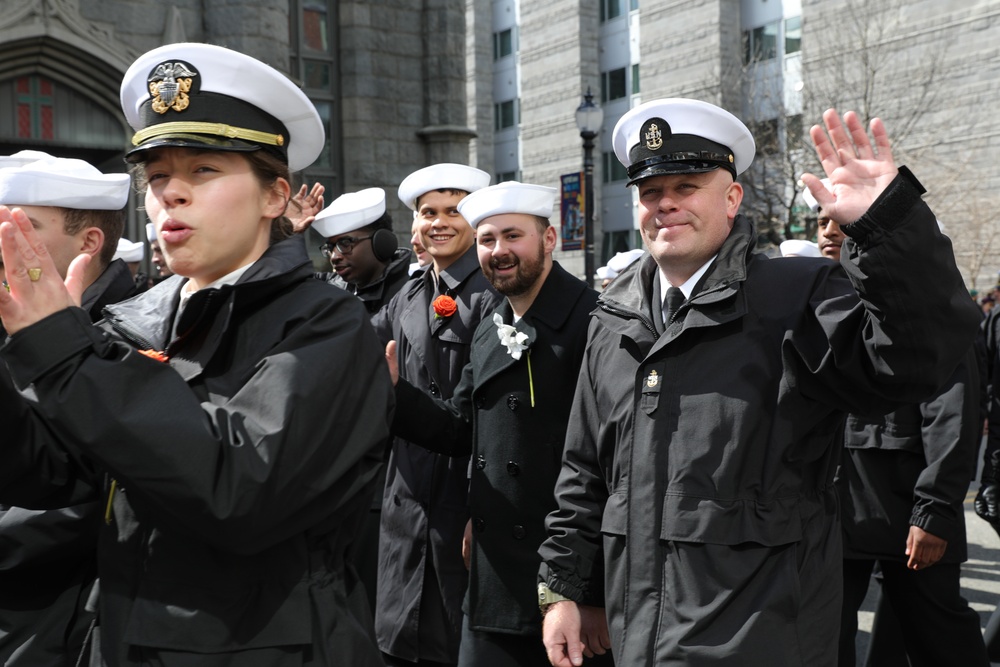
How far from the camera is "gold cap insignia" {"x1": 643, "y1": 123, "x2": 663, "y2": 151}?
3372 millimetres

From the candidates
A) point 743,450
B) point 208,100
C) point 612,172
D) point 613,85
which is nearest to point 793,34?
point 613,85

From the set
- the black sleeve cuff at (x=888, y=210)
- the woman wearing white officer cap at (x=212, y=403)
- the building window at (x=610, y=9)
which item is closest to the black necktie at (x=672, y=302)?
the black sleeve cuff at (x=888, y=210)

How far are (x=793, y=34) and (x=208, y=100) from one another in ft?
124

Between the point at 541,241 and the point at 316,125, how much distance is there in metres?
2.58

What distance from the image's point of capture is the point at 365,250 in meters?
6.94

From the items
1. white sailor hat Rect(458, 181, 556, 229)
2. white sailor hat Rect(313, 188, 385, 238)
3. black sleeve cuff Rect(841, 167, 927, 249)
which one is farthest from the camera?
white sailor hat Rect(313, 188, 385, 238)

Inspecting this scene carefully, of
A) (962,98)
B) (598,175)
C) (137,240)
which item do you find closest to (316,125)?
(137,240)

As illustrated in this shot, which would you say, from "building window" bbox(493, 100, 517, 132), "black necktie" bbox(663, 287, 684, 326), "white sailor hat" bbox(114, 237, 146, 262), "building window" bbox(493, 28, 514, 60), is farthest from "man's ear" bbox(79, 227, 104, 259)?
"building window" bbox(493, 28, 514, 60)

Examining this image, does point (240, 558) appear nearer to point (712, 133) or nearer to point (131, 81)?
point (131, 81)

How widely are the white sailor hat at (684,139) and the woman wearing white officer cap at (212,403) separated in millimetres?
1314

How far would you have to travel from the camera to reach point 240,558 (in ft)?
6.81

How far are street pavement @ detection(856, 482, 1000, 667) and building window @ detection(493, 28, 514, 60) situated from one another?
43.7 meters

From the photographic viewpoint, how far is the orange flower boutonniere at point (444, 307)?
5.19 metres

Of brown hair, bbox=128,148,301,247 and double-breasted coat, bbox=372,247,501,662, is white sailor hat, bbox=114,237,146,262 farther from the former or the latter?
brown hair, bbox=128,148,301,247
